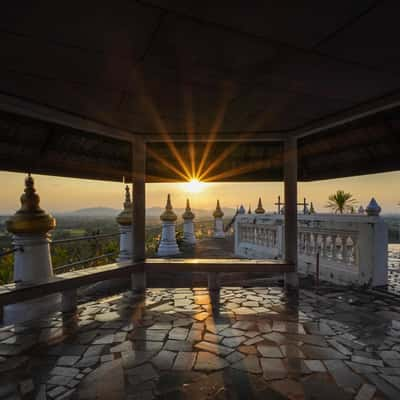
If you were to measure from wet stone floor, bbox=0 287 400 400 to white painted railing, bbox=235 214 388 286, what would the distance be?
80 centimetres

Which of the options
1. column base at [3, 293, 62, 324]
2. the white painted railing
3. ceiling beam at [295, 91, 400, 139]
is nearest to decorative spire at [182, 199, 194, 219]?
the white painted railing

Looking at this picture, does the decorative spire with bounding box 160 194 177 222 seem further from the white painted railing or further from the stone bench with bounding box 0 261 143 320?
the stone bench with bounding box 0 261 143 320

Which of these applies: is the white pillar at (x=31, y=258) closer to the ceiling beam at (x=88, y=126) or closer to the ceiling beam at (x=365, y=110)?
the ceiling beam at (x=88, y=126)

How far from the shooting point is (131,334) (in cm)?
388

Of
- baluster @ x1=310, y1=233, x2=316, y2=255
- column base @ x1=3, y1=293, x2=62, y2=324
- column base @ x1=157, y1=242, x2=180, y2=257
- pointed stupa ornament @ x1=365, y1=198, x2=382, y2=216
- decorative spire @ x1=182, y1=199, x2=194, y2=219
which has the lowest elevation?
column base @ x1=3, y1=293, x2=62, y2=324

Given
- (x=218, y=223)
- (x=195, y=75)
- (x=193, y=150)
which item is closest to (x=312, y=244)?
(x=193, y=150)

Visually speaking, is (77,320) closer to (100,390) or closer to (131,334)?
(131,334)

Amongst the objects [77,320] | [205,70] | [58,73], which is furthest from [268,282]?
[58,73]

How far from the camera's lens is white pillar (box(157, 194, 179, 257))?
34.9 ft

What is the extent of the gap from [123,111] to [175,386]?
3.61 meters

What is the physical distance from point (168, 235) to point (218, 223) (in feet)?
18.2

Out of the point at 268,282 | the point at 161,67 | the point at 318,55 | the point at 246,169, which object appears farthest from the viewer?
the point at 246,169

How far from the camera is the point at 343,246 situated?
630 cm

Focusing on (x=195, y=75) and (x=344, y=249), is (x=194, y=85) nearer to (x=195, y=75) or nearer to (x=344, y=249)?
(x=195, y=75)
